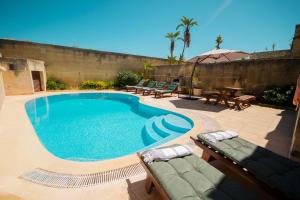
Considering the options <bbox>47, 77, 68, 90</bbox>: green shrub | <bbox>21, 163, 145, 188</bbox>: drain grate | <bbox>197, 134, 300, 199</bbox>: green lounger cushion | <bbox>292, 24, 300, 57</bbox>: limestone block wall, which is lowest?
<bbox>21, 163, 145, 188</bbox>: drain grate

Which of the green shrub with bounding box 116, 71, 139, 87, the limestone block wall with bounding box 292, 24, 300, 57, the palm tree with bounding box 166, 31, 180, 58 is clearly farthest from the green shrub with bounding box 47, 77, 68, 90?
the limestone block wall with bounding box 292, 24, 300, 57

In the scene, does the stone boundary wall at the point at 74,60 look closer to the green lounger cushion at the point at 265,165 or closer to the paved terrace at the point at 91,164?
the paved terrace at the point at 91,164

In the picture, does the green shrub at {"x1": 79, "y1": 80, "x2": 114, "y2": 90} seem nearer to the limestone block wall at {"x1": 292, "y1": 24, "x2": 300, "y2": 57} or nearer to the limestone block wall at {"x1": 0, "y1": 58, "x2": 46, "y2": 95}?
the limestone block wall at {"x1": 0, "y1": 58, "x2": 46, "y2": 95}

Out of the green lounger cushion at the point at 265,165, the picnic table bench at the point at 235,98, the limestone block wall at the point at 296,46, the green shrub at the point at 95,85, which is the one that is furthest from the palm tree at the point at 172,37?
the green lounger cushion at the point at 265,165

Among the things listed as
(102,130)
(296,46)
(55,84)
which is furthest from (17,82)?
(296,46)

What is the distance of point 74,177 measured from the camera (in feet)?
6.59

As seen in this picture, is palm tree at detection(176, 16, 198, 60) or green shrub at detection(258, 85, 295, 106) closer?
green shrub at detection(258, 85, 295, 106)

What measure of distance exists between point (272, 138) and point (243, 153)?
7.32ft

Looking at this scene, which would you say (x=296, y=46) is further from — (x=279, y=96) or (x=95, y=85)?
(x=95, y=85)

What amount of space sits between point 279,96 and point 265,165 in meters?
6.81

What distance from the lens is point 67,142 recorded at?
13.4ft

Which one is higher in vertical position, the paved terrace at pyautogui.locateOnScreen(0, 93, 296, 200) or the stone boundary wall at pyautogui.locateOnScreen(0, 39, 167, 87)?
the stone boundary wall at pyautogui.locateOnScreen(0, 39, 167, 87)

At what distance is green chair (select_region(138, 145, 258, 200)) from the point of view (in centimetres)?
125

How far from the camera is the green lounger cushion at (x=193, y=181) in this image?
1.24 meters
